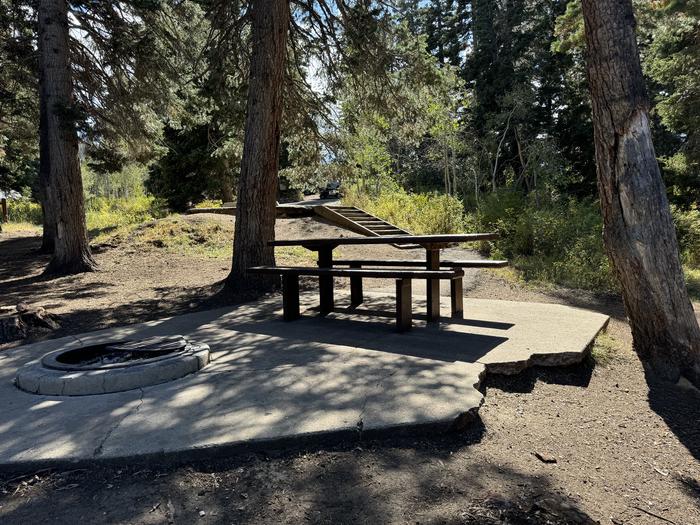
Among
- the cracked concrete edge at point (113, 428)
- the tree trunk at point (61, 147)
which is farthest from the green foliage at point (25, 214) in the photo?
the cracked concrete edge at point (113, 428)

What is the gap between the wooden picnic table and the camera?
196 inches

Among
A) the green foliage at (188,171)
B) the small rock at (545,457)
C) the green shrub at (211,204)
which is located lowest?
the small rock at (545,457)

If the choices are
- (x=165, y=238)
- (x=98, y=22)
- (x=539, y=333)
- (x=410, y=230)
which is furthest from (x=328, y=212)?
(x=539, y=333)

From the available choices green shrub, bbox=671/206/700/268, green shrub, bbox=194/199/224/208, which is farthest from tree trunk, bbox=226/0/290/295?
green shrub, bbox=194/199/224/208

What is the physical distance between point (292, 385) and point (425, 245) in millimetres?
2365

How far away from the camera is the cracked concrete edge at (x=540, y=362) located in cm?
390

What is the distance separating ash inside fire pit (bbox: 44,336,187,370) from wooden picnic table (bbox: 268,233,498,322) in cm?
198

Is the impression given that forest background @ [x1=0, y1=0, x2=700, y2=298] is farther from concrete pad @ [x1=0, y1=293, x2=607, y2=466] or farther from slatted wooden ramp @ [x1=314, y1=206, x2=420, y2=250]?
concrete pad @ [x1=0, y1=293, x2=607, y2=466]

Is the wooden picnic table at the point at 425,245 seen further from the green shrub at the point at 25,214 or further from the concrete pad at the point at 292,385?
the green shrub at the point at 25,214

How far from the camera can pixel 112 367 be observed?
3.76 m

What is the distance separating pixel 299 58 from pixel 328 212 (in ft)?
21.0

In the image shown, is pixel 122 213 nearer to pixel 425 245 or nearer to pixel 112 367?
pixel 425 245

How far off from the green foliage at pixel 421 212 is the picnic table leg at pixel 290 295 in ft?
30.9

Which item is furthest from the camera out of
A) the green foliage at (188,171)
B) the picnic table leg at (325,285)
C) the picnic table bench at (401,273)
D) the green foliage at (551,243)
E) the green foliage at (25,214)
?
the green foliage at (25,214)
